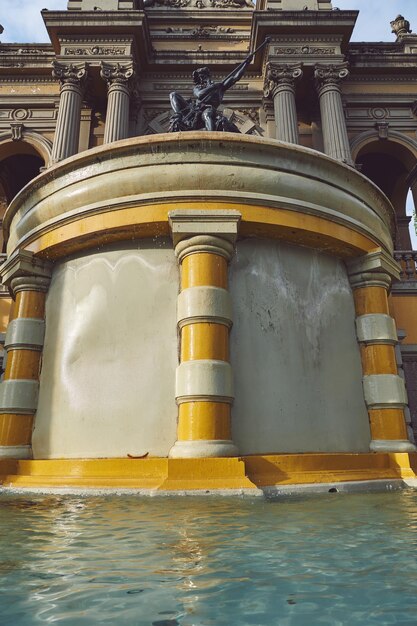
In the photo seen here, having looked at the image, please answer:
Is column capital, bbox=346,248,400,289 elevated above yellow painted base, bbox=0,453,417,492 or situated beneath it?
elevated above

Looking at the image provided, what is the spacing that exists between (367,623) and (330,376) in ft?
13.7

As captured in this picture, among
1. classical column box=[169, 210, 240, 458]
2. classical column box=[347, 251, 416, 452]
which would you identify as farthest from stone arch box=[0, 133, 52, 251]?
classical column box=[347, 251, 416, 452]

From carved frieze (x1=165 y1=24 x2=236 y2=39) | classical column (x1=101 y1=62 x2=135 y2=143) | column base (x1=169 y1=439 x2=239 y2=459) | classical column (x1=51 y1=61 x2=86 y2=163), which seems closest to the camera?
column base (x1=169 y1=439 x2=239 y2=459)

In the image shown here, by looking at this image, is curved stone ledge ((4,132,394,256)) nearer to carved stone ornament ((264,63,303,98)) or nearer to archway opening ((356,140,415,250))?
carved stone ornament ((264,63,303,98))

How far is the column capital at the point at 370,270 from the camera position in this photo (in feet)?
20.1

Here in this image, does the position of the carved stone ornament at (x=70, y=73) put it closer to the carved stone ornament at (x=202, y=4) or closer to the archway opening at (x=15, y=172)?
the archway opening at (x=15, y=172)

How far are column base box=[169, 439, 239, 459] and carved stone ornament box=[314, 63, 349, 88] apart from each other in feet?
60.4

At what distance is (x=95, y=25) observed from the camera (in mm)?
19422

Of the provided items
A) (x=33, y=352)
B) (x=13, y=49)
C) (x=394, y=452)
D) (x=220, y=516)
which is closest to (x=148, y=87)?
(x=13, y=49)

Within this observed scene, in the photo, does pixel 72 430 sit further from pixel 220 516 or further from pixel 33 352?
pixel 220 516

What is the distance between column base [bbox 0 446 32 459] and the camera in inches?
209

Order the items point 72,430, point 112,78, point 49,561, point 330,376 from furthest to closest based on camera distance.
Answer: point 112,78, point 330,376, point 72,430, point 49,561

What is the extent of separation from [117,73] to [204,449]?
1839 centimetres

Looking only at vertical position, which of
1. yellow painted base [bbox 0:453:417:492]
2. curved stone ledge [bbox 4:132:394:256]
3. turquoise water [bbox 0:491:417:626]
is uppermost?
curved stone ledge [bbox 4:132:394:256]
